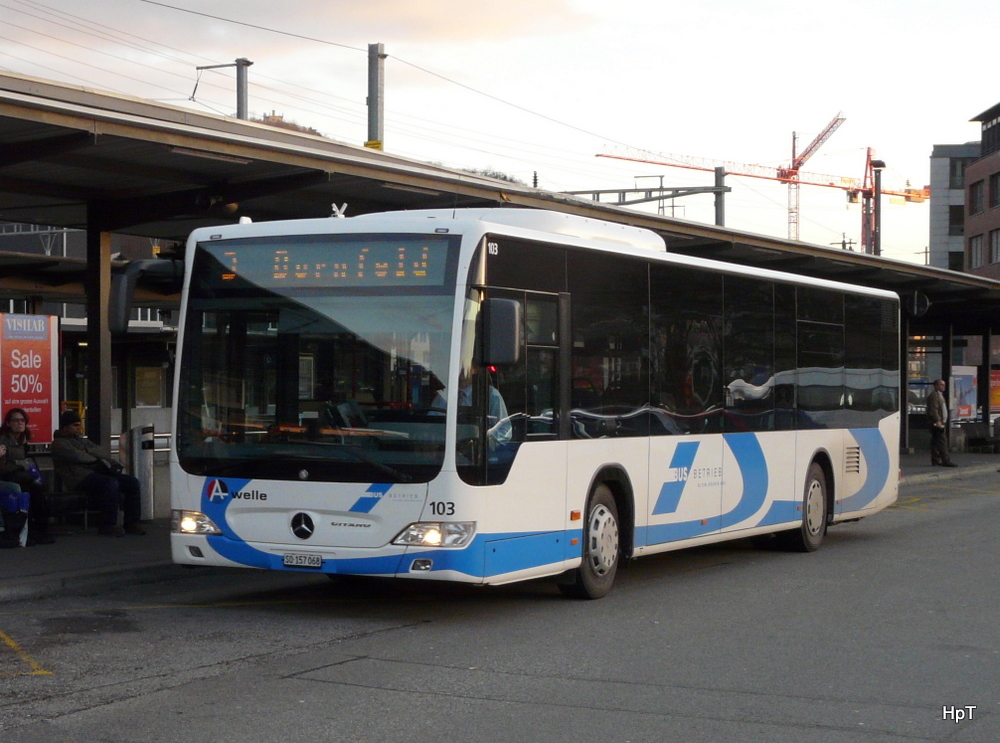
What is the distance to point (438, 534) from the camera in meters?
9.08

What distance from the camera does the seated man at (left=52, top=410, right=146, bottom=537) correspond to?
13.9 meters

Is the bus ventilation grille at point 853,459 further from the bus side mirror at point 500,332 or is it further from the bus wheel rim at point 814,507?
the bus side mirror at point 500,332

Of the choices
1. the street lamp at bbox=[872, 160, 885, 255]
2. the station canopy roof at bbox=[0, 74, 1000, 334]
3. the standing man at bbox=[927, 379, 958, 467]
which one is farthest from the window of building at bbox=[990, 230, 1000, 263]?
the station canopy roof at bbox=[0, 74, 1000, 334]

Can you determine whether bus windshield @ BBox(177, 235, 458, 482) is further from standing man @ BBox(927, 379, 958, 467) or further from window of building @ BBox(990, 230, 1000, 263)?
window of building @ BBox(990, 230, 1000, 263)

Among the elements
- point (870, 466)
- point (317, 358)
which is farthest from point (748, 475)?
point (317, 358)

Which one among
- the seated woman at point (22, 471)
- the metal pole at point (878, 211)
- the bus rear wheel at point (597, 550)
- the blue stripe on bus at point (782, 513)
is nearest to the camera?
the bus rear wheel at point (597, 550)

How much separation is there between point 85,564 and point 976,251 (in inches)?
3335

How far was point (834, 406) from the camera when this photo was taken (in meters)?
15.1

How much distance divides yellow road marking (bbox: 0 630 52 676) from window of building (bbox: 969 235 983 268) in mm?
85085

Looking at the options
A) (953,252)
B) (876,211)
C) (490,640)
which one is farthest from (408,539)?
(953,252)

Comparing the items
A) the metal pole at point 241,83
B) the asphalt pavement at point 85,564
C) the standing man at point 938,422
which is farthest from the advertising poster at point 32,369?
the metal pole at point 241,83

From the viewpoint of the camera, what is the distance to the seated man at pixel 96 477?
13.9 metres

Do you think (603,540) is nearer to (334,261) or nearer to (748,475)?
(748,475)

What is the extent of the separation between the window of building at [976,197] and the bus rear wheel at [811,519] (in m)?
78.4
